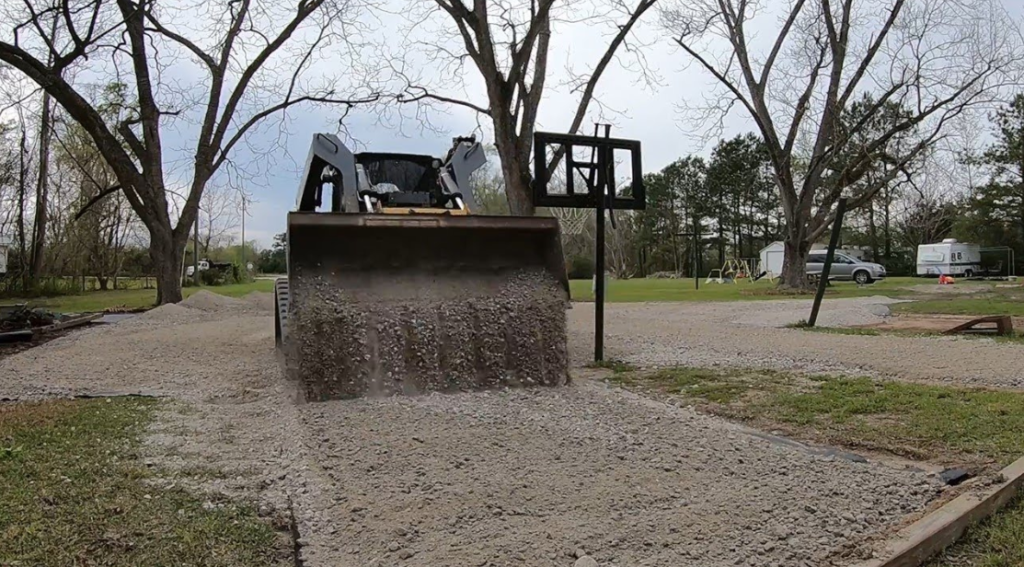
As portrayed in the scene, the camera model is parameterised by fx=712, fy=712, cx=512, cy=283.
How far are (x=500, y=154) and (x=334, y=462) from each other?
36.5 ft

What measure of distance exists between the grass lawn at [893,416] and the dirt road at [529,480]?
1.04 ft

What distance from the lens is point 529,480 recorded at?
3.26 m

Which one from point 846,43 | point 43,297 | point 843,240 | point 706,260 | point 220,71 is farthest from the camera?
point 706,260

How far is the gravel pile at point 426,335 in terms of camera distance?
5.24m

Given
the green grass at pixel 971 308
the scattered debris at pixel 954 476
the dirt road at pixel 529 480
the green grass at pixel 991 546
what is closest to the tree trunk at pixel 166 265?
the dirt road at pixel 529 480

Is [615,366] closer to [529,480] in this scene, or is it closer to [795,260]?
[529,480]

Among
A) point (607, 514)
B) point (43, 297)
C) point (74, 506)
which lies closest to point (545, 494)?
point (607, 514)

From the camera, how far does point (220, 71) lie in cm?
1709

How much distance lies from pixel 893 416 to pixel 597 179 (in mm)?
3731

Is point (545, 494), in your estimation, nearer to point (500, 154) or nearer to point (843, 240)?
point (500, 154)

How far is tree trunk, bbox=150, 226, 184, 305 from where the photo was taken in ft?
53.7

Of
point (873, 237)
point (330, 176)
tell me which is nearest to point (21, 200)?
point (330, 176)

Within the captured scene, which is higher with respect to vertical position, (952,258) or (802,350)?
(952,258)

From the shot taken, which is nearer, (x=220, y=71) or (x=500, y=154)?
(x=500, y=154)
